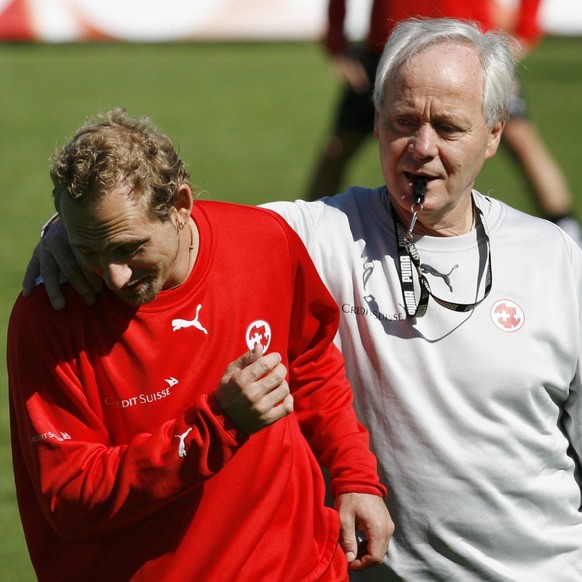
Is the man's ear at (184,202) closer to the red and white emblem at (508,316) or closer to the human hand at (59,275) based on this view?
the human hand at (59,275)

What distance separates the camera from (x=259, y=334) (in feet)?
10.7

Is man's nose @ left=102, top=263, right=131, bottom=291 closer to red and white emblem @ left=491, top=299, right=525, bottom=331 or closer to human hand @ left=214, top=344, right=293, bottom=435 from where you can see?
human hand @ left=214, top=344, right=293, bottom=435

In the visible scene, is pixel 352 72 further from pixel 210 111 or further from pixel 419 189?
pixel 210 111

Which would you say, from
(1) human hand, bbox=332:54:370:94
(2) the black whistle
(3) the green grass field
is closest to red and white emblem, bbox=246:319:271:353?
(2) the black whistle

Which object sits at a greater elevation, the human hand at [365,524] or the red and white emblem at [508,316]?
the red and white emblem at [508,316]

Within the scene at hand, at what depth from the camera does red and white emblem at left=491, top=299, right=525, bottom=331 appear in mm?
3576

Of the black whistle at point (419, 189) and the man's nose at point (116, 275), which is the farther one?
the black whistle at point (419, 189)

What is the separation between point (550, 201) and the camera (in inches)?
321

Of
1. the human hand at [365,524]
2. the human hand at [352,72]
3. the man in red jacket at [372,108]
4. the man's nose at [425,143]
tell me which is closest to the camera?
the human hand at [365,524]

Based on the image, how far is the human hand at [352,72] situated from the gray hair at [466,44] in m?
4.85

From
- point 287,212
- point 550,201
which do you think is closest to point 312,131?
point 550,201

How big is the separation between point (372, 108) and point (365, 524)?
5222 millimetres

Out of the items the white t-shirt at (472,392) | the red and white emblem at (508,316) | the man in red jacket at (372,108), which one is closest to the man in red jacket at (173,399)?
the white t-shirt at (472,392)

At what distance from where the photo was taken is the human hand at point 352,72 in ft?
28.0
